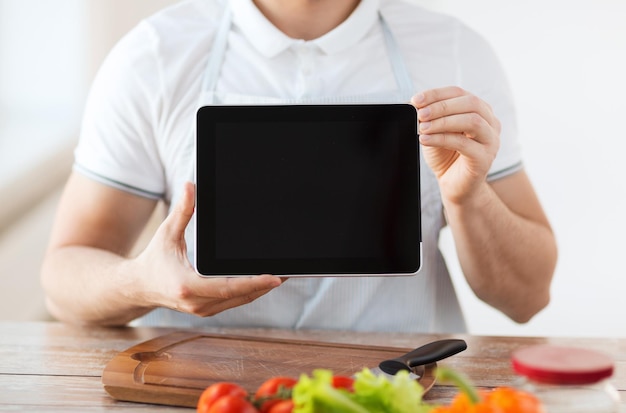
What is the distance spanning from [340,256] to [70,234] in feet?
1.80

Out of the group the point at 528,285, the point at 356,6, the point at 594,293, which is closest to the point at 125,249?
the point at 356,6

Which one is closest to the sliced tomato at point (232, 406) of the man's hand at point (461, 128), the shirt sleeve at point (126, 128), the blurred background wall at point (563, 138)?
the man's hand at point (461, 128)

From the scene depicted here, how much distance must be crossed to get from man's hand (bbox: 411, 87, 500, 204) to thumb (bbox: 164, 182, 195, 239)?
31 cm

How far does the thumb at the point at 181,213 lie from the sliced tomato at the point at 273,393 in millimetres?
338

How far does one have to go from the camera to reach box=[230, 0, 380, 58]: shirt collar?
1467 mm

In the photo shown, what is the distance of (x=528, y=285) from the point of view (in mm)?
1471

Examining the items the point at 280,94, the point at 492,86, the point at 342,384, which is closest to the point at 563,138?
the point at 492,86

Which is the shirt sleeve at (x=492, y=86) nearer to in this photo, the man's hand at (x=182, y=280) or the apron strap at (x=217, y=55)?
the apron strap at (x=217, y=55)

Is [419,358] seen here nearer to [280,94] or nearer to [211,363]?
[211,363]

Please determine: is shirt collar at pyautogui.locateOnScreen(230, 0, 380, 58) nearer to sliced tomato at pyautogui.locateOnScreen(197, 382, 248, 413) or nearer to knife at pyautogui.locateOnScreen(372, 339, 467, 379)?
knife at pyautogui.locateOnScreen(372, 339, 467, 379)

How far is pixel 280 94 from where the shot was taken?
1.47 m

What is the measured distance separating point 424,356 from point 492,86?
1.92 feet

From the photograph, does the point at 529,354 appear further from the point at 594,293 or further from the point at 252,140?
the point at 594,293

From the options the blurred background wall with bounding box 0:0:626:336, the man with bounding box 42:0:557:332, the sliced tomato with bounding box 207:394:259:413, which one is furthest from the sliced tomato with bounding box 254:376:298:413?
the blurred background wall with bounding box 0:0:626:336
